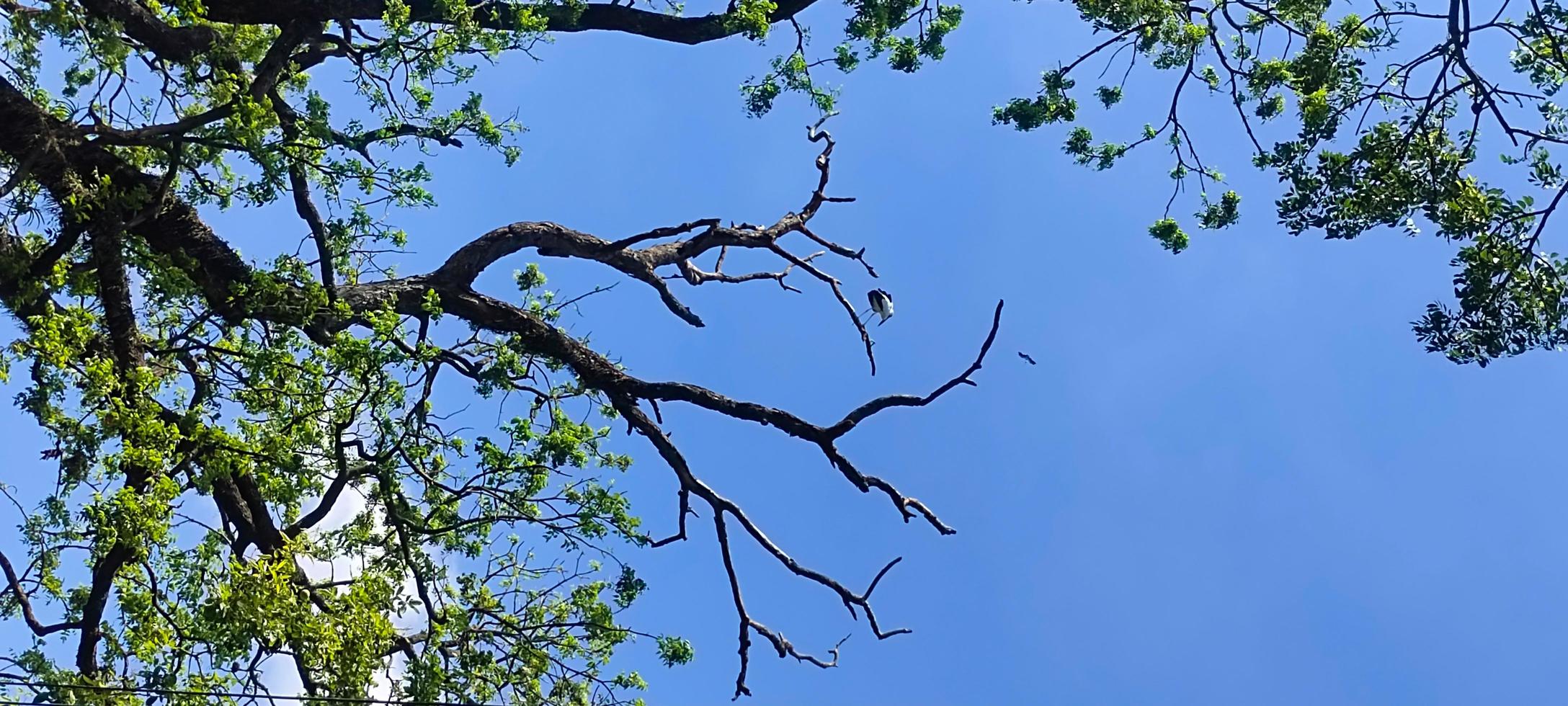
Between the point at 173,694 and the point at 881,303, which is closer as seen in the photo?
the point at 173,694

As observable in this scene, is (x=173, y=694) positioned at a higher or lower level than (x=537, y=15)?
lower

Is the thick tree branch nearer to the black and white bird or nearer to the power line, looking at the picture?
the black and white bird

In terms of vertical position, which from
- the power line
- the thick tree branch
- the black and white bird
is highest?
the thick tree branch

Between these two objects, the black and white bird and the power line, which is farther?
the black and white bird

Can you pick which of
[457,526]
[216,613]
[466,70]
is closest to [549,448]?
[457,526]

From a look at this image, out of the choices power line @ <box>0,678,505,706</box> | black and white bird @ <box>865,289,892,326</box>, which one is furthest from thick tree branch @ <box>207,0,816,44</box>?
power line @ <box>0,678,505,706</box>

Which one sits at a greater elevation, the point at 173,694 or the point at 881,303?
the point at 881,303

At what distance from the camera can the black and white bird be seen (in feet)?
25.1

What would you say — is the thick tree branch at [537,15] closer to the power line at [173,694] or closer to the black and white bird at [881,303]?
the black and white bird at [881,303]

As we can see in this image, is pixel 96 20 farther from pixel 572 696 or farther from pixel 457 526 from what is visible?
pixel 572 696

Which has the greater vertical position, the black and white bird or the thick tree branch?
the thick tree branch

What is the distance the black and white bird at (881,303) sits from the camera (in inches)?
301

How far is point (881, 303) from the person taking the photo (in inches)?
302

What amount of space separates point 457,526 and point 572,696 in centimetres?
144
